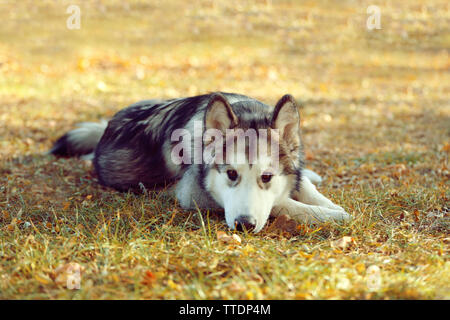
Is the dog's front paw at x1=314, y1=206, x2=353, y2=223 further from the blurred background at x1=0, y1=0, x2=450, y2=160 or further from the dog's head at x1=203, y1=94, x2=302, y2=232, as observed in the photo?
the blurred background at x1=0, y1=0, x2=450, y2=160

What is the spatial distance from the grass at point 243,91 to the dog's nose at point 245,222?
110 millimetres

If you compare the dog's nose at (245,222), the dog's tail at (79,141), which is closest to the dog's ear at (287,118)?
the dog's nose at (245,222)

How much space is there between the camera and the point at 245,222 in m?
3.62

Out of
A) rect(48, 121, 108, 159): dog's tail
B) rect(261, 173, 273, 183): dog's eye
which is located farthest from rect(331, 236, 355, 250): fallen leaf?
rect(48, 121, 108, 159): dog's tail

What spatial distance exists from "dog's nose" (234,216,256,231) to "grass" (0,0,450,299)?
0.11m

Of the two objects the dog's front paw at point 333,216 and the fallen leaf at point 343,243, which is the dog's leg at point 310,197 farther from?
the fallen leaf at point 343,243

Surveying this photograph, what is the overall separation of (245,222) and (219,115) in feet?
2.98

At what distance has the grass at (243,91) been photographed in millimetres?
3105

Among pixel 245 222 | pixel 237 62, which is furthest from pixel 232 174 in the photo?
pixel 237 62

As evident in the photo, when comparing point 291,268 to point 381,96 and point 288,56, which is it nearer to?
point 381,96

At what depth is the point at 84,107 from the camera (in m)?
9.41

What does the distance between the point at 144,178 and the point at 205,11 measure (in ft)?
43.5

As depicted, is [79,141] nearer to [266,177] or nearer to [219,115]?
[219,115]

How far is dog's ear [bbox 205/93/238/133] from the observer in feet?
12.3
